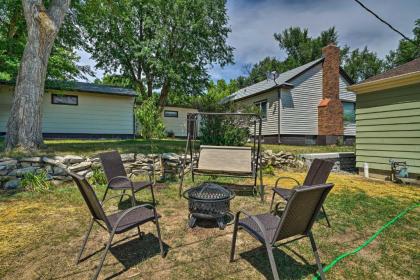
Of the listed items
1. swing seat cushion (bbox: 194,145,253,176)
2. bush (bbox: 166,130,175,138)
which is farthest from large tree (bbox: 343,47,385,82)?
swing seat cushion (bbox: 194,145,253,176)

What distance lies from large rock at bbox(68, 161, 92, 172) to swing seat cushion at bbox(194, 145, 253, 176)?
8.87 ft

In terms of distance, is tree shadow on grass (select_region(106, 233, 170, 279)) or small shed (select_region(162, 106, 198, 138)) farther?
small shed (select_region(162, 106, 198, 138))

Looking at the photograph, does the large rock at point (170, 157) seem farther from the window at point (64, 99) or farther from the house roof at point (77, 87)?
the window at point (64, 99)

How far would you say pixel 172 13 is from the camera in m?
14.4

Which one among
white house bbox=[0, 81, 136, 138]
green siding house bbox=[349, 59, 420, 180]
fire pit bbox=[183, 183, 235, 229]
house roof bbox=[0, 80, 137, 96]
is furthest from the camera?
white house bbox=[0, 81, 136, 138]

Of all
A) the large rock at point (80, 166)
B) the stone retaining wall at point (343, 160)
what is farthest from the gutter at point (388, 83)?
the large rock at point (80, 166)

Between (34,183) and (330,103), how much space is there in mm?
14777

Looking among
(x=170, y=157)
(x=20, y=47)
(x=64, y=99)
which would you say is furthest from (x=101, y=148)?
(x=64, y=99)

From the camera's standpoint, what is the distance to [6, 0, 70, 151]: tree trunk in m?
5.77

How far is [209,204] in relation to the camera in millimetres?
3240

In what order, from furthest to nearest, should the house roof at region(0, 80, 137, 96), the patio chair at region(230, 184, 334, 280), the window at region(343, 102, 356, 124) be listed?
the window at region(343, 102, 356, 124) < the house roof at region(0, 80, 137, 96) < the patio chair at region(230, 184, 334, 280)

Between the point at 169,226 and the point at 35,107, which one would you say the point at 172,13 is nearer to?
the point at 35,107

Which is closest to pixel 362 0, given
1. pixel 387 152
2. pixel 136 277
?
pixel 387 152

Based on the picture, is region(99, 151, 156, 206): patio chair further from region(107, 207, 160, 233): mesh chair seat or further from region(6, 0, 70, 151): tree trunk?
region(6, 0, 70, 151): tree trunk
